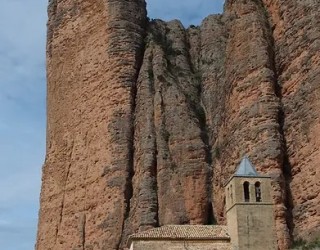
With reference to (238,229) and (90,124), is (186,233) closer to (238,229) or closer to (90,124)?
(238,229)

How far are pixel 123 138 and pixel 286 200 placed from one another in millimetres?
10477

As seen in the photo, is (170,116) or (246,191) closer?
(246,191)

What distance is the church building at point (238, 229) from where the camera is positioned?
1026 inches

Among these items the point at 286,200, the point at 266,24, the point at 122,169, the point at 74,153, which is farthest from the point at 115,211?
the point at 266,24

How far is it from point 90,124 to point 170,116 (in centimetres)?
488

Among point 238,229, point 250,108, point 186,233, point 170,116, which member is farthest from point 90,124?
point 238,229

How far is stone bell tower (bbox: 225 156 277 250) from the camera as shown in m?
26.0

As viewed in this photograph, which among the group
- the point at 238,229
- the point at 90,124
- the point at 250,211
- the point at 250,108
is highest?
the point at 90,124

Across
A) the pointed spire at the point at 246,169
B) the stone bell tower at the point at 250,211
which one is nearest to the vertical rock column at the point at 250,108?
the stone bell tower at the point at 250,211

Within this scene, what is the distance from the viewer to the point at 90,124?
122 ft

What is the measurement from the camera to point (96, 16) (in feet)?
129

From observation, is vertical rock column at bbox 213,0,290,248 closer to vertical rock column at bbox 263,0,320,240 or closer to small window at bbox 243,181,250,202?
vertical rock column at bbox 263,0,320,240

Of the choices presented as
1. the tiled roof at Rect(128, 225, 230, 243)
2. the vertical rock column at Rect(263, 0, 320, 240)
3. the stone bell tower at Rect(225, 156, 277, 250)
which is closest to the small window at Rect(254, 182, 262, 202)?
the stone bell tower at Rect(225, 156, 277, 250)

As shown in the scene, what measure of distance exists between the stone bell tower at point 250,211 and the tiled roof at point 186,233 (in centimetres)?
73
